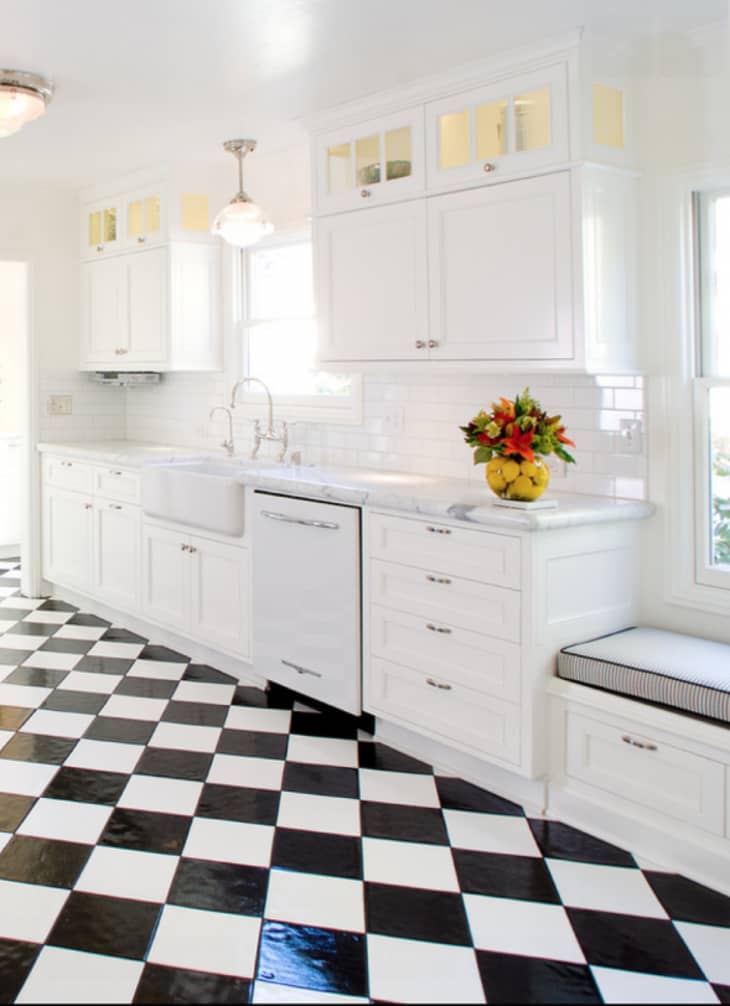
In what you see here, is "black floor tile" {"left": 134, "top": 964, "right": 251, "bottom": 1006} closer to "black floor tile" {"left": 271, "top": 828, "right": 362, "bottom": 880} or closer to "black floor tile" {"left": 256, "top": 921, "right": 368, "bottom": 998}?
"black floor tile" {"left": 256, "top": 921, "right": 368, "bottom": 998}

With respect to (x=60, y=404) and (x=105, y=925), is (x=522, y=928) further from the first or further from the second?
(x=60, y=404)

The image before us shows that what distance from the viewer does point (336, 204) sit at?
3785 mm

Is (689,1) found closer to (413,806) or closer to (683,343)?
(683,343)

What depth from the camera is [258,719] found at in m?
3.65

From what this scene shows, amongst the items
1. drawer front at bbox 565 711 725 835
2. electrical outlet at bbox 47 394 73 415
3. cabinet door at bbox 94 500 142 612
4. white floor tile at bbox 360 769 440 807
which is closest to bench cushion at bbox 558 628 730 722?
drawer front at bbox 565 711 725 835

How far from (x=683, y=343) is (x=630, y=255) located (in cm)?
35

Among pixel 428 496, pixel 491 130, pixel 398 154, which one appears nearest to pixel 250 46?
pixel 398 154

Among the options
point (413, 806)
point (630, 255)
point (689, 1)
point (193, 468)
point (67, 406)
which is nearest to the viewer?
point (689, 1)

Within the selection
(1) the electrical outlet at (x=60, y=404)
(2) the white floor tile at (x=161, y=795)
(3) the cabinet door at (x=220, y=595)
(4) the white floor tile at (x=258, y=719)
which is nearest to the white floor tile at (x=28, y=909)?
(2) the white floor tile at (x=161, y=795)

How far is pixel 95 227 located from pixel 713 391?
397 cm

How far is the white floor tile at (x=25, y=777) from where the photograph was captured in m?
2.99

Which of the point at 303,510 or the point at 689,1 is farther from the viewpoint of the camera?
the point at 303,510

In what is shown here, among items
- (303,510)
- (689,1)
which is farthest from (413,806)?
(689,1)

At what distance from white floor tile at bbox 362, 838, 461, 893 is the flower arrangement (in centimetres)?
109
